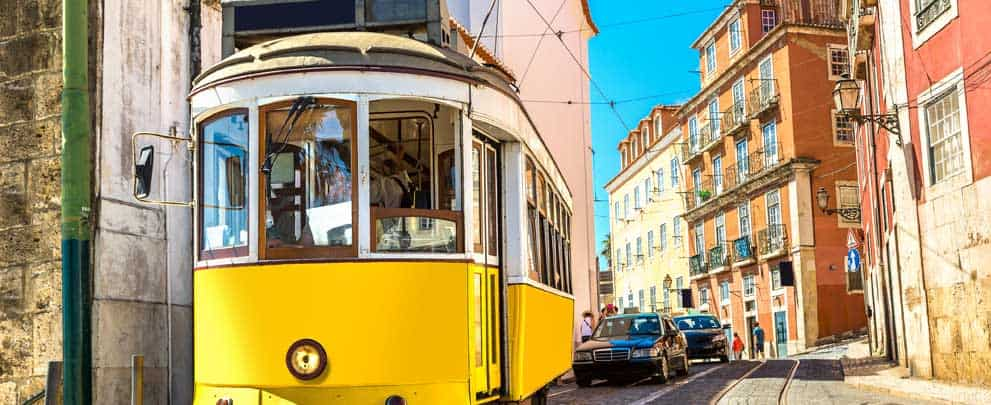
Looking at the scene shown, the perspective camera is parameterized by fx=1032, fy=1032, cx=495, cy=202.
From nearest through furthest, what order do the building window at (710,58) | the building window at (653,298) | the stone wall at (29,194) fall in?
the stone wall at (29,194) → the building window at (710,58) → the building window at (653,298)

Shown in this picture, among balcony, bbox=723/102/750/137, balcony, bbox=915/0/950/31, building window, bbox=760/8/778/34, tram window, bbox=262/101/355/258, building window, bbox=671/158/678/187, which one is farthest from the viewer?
building window, bbox=671/158/678/187

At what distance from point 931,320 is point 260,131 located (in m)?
12.9

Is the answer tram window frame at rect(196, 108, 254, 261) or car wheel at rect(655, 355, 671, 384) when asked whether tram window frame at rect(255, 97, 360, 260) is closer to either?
tram window frame at rect(196, 108, 254, 261)

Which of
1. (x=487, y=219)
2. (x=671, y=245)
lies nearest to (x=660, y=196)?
(x=671, y=245)

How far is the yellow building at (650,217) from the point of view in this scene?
51.9 metres

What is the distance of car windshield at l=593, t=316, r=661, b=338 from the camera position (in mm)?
19141

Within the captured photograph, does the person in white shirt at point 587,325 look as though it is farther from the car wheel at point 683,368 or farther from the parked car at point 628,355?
the parked car at point 628,355

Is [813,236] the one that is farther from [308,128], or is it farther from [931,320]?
[308,128]

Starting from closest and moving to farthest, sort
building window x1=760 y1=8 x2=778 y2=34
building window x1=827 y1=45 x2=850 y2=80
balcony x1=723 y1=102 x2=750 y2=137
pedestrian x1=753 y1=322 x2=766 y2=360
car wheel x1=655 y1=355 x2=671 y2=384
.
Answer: car wheel x1=655 y1=355 x2=671 y2=384, building window x1=827 y1=45 x2=850 y2=80, pedestrian x1=753 y1=322 x2=766 y2=360, balcony x1=723 y1=102 x2=750 y2=137, building window x1=760 y1=8 x2=778 y2=34

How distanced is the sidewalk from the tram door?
23.9ft

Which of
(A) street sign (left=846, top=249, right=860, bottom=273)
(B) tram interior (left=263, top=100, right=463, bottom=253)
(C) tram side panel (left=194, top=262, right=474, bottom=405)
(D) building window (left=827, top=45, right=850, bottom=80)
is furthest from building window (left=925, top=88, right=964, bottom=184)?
(D) building window (left=827, top=45, right=850, bottom=80)

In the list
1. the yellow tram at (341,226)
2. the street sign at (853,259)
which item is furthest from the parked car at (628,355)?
the yellow tram at (341,226)

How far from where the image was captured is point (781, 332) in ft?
130

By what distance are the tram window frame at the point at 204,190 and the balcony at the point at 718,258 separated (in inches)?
1545
